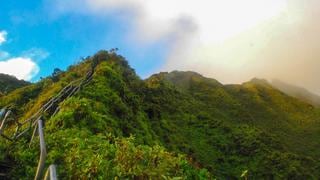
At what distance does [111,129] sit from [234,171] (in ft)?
114

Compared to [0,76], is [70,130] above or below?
below

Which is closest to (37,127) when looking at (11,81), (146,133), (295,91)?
(146,133)

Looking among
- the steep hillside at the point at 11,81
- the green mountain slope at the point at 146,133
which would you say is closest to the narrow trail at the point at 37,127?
the green mountain slope at the point at 146,133

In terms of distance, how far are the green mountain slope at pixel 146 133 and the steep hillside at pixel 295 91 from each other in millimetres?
52247

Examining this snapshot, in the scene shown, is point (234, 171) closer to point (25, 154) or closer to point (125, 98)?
point (125, 98)

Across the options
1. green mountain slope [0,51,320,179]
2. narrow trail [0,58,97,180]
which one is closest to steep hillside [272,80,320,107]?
green mountain slope [0,51,320,179]

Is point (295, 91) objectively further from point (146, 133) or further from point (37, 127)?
point (37, 127)

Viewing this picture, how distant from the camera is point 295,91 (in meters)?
164

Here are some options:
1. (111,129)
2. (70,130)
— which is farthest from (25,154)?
(111,129)

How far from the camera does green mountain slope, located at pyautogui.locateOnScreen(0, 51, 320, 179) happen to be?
401 inches

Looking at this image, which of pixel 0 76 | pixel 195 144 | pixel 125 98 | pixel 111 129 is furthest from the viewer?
pixel 0 76

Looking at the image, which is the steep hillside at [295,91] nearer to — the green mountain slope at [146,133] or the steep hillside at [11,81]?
the green mountain slope at [146,133]

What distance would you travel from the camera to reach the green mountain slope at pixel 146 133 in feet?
33.4

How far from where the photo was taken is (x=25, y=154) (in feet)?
35.5
